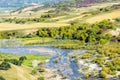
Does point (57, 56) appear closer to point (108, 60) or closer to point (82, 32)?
point (108, 60)

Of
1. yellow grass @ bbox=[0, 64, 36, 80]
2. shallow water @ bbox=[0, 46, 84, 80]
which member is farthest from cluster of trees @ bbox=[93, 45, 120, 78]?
yellow grass @ bbox=[0, 64, 36, 80]

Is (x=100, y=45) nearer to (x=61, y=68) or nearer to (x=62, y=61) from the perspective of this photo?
(x=62, y=61)

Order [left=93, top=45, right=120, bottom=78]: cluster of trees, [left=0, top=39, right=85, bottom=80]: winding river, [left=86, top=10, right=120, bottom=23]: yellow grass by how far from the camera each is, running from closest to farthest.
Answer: [left=93, top=45, right=120, bottom=78]: cluster of trees < [left=0, top=39, right=85, bottom=80]: winding river < [left=86, top=10, right=120, bottom=23]: yellow grass

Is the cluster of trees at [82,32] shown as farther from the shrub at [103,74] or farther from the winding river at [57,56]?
the shrub at [103,74]

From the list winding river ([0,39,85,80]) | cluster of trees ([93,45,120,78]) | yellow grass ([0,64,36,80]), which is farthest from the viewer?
winding river ([0,39,85,80])

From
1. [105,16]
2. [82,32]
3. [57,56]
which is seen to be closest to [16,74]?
[57,56]

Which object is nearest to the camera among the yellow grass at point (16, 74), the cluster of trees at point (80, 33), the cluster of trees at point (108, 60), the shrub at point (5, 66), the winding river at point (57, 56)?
the yellow grass at point (16, 74)

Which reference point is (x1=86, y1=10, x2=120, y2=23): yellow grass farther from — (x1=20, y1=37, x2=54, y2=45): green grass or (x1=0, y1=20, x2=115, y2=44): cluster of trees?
(x1=20, y1=37, x2=54, y2=45): green grass

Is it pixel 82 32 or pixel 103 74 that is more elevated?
pixel 82 32

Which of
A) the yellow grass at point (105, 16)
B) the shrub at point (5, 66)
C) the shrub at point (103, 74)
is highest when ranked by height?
the shrub at point (5, 66)

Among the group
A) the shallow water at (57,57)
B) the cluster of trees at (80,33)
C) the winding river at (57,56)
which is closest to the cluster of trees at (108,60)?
the winding river at (57,56)
